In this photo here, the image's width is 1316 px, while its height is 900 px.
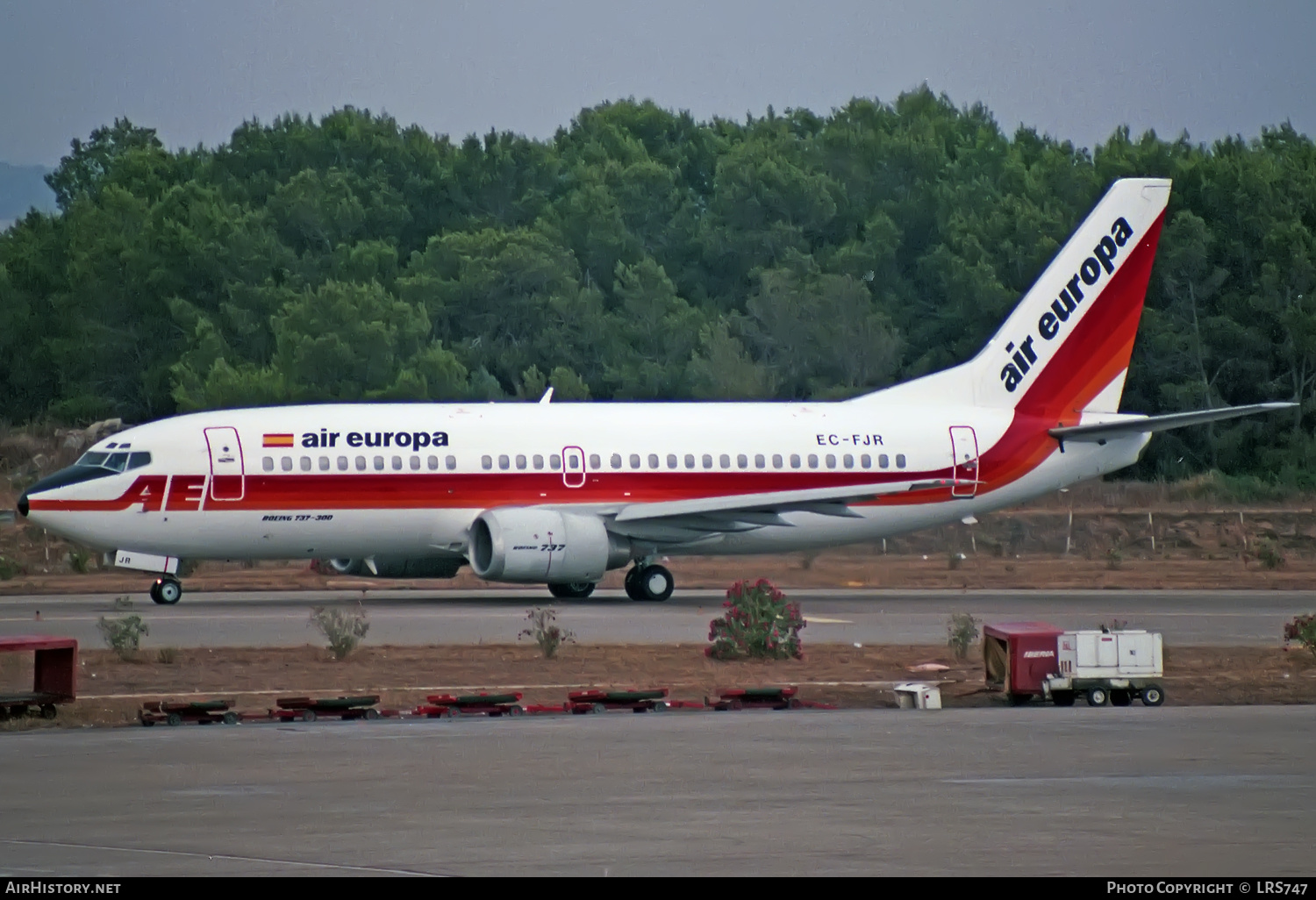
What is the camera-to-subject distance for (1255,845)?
13656 millimetres

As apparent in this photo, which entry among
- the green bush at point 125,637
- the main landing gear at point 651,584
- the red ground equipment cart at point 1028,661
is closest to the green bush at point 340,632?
the green bush at point 125,637

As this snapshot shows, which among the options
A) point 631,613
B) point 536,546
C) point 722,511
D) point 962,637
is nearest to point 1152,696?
point 962,637

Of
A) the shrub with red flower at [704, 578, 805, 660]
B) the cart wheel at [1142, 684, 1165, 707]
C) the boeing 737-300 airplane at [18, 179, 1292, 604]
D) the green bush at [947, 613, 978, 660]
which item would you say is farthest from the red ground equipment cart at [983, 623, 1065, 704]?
the boeing 737-300 airplane at [18, 179, 1292, 604]

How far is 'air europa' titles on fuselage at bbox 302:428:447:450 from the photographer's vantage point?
38719 mm

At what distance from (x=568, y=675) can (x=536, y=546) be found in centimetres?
1211

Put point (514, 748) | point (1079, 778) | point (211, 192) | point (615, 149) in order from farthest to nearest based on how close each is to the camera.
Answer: point (615, 149) < point (211, 192) < point (514, 748) < point (1079, 778)

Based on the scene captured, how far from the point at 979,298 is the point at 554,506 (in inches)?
1909

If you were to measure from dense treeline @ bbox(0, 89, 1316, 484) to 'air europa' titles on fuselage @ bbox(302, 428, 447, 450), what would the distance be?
35.1 metres

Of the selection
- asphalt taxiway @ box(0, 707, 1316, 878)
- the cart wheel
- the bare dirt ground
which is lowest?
asphalt taxiway @ box(0, 707, 1316, 878)

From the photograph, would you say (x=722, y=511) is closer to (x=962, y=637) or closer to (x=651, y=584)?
(x=651, y=584)

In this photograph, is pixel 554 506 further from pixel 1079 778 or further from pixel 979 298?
pixel 979 298

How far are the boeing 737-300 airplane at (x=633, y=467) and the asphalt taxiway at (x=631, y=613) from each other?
3.80ft

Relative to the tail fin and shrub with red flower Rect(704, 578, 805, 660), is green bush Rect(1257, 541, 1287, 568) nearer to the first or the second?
the tail fin
